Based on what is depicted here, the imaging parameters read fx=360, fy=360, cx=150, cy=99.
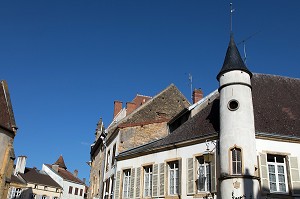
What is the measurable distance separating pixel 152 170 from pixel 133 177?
1364 millimetres

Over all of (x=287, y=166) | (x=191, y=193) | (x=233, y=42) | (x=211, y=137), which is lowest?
(x=191, y=193)

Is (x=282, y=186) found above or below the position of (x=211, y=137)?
below

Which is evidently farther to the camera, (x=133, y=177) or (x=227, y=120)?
(x=133, y=177)

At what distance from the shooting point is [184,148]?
55.6 ft

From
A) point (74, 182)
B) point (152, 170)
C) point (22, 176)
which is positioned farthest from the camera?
point (74, 182)

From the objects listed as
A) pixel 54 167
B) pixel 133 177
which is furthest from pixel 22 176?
pixel 133 177

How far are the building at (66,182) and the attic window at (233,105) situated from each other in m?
44.0

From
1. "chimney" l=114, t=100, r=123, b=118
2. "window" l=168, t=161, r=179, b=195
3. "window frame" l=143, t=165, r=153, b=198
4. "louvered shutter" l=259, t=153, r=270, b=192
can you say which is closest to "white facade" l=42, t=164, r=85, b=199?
"chimney" l=114, t=100, r=123, b=118

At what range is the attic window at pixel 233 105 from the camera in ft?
50.2

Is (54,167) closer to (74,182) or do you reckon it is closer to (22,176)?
(74,182)

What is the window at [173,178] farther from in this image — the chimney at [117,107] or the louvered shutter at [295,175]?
the chimney at [117,107]

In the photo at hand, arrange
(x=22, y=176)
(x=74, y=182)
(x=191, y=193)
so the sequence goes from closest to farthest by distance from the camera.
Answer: (x=191, y=193) < (x=22, y=176) < (x=74, y=182)

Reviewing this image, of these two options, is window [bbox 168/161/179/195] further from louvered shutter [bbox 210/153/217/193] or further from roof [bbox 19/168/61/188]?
roof [bbox 19/168/61/188]

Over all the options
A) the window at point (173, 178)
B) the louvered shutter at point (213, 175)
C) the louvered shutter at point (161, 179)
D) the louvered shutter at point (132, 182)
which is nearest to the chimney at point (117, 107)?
the louvered shutter at point (132, 182)
